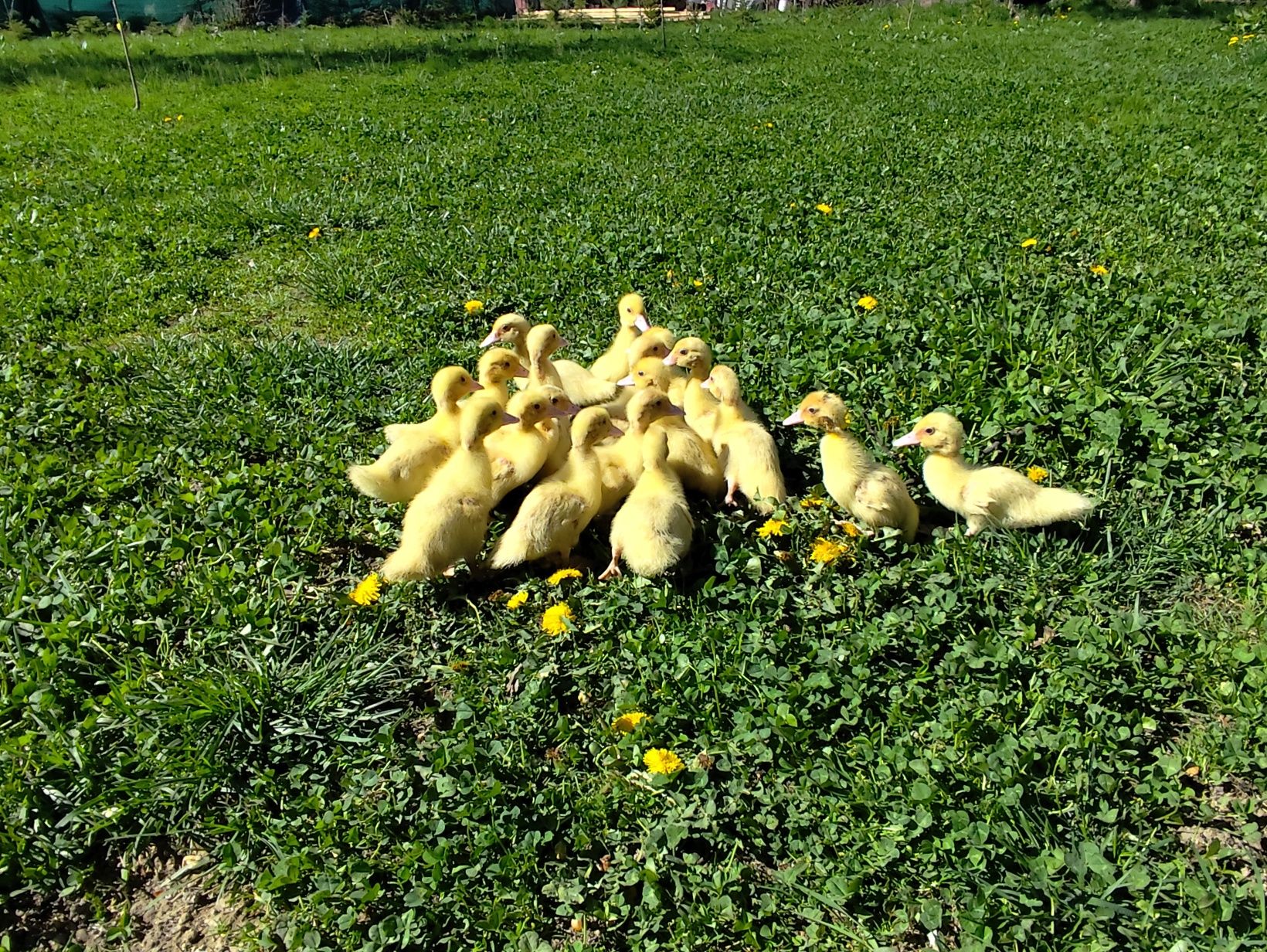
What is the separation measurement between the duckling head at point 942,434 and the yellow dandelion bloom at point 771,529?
2.22 ft

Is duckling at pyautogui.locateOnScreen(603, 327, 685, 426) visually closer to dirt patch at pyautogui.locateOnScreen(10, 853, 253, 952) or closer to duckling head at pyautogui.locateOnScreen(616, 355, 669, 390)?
duckling head at pyautogui.locateOnScreen(616, 355, 669, 390)

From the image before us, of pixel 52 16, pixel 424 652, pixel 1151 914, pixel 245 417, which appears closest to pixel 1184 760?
pixel 1151 914

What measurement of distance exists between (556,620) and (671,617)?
0.41m

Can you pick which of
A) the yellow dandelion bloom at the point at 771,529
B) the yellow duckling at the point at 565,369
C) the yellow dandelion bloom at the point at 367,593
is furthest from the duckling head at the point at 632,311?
the yellow dandelion bloom at the point at 367,593

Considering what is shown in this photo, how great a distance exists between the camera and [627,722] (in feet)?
9.14

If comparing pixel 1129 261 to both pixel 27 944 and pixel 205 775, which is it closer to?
pixel 205 775

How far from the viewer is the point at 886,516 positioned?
339 cm

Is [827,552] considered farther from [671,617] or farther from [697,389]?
[697,389]

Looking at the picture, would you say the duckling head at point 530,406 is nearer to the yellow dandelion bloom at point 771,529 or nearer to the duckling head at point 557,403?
the duckling head at point 557,403

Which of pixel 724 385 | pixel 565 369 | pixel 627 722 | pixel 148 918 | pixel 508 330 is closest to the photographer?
pixel 148 918

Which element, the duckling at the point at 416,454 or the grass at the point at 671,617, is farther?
the duckling at the point at 416,454

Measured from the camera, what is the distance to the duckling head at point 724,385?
3.98m

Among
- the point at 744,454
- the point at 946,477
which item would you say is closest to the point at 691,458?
the point at 744,454

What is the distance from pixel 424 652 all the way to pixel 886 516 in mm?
1830
